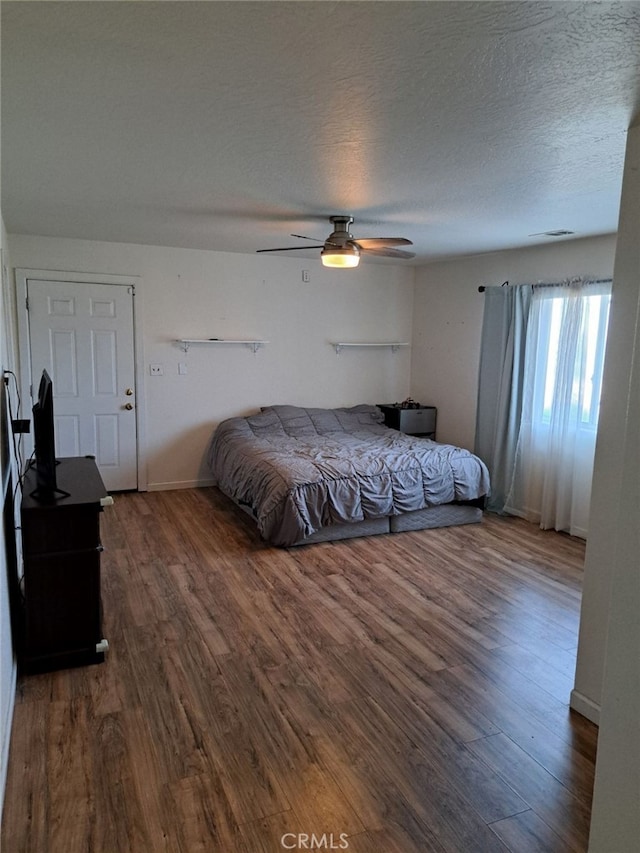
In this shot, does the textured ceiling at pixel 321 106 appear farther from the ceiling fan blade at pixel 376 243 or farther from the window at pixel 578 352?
the window at pixel 578 352

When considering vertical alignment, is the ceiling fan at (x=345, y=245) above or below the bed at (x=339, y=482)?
above

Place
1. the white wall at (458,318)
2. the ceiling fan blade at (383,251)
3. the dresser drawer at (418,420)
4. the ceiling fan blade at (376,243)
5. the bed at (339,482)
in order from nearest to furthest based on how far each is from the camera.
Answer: the ceiling fan blade at (376,243)
the ceiling fan blade at (383,251)
the bed at (339,482)
the white wall at (458,318)
the dresser drawer at (418,420)

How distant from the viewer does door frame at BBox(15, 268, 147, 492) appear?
16.1 ft

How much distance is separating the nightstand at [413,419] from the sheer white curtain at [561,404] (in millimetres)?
1369

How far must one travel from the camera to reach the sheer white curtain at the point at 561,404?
14.6 feet

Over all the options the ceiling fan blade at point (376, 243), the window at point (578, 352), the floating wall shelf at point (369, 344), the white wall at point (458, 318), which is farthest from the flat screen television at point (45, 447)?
the white wall at point (458, 318)

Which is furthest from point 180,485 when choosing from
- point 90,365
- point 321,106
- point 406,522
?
point 321,106

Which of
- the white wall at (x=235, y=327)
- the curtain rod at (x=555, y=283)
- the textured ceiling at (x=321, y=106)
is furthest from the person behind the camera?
the white wall at (x=235, y=327)

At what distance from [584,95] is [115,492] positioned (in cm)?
500

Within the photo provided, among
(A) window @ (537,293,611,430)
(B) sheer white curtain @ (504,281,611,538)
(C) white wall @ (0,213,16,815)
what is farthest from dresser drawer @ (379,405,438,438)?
(C) white wall @ (0,213,16,815)

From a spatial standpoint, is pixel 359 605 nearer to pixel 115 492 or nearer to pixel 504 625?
pixel 504 625

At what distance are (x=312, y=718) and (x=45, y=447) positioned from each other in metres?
1.72

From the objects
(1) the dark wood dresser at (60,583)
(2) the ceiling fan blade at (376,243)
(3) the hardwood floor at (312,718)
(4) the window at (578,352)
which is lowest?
(3) the hardwood floor at (312,718)

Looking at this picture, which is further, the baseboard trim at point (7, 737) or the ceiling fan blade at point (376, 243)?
the ceiling fan blade at point (376, 243)
